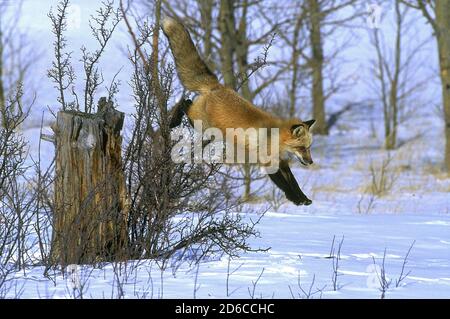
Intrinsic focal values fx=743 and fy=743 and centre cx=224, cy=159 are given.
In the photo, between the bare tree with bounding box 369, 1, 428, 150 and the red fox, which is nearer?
the red fox

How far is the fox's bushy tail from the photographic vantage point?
275 inches

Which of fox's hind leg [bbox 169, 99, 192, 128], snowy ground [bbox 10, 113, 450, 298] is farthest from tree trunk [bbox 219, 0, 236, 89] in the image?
fox's hind leg [bbox 169, 99, 192, 128]

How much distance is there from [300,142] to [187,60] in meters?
1.33

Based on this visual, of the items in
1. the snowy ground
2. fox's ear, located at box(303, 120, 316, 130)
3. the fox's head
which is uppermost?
fox's ear, located at box(303, 120, 316, 130)

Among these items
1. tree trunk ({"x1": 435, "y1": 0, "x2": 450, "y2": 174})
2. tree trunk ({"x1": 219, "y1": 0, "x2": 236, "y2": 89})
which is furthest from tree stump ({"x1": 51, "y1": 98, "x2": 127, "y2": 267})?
tree trunk ({"x1": 435, "y1": 0, "x2": 450, "y2": 174})

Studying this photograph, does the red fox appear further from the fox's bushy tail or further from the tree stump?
the tree stump

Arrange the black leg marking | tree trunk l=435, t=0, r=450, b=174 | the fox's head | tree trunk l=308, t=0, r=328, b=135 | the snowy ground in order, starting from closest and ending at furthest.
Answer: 1. the snowy ground
2. the black leg marking
3. the fox's head
4. tree trunk l=435, t=0, r=450, b=174
5. tree trunk l=308, t=0, r=328, b=135

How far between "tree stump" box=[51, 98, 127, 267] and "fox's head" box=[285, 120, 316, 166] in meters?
1.80

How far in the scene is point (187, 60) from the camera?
705 cm

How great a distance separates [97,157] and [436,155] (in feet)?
59.4

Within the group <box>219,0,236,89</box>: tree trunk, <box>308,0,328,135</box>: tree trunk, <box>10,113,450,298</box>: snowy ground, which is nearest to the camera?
<box>10,113,450,298</box>: snowy ground

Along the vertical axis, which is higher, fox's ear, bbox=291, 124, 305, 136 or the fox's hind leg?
the fox's hind leg

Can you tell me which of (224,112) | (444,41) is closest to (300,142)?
(224,112)
